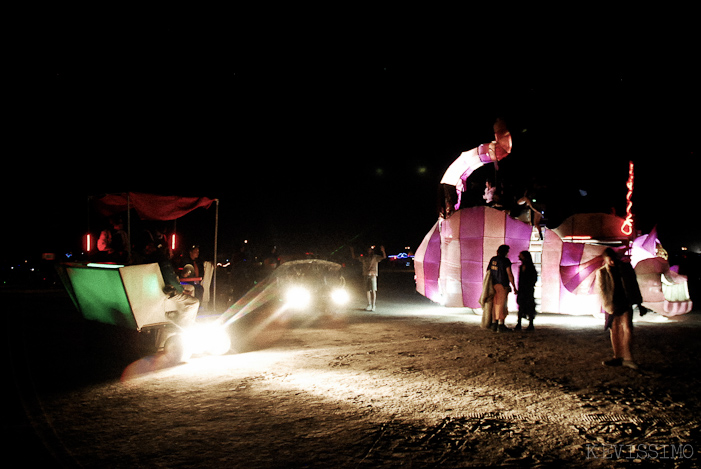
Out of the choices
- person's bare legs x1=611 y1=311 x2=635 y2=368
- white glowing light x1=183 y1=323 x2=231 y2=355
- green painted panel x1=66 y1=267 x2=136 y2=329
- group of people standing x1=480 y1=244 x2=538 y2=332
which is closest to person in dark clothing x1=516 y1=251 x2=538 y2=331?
group of people standing x1=480 y1=244 x2=538 y2=332

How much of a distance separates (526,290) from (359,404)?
6996mm

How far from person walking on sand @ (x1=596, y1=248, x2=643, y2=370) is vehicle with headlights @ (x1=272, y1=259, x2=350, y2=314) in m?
7.93

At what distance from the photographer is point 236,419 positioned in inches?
183

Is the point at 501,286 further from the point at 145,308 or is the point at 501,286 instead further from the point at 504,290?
the point at 145,308

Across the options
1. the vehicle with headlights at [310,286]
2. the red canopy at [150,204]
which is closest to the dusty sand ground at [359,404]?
the red canopy at [150,204]

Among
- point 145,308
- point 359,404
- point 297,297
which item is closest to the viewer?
point 359,404

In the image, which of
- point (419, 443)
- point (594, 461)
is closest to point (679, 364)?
point (594, 461)

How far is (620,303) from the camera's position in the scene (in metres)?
6.91

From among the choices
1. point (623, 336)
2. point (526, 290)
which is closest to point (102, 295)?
point (623, 336)

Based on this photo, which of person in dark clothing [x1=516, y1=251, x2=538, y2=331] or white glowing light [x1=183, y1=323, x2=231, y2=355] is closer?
white glowing light [x1=183, y1=323, x2=231, y2=355]

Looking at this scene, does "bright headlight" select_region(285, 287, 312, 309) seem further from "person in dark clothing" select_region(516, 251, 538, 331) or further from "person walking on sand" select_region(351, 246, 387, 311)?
"person in dark clothing" select_region(516, 251, 538, 331)

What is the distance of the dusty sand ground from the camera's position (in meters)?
3.84

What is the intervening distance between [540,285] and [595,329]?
9.89ft

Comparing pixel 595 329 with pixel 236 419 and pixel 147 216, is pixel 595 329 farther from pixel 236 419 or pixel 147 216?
pixel 147 216
